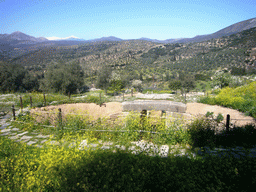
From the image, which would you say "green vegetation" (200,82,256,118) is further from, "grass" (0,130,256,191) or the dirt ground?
"grass" (0,130,256,191)

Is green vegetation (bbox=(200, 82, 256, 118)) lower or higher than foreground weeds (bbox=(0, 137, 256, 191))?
lower

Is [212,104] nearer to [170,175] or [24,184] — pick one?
[170,175]

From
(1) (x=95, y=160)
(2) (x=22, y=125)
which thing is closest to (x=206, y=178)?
(1) (x=95, y=160)

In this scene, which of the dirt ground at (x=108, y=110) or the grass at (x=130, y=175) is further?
the dirt ground at (x=108, y=110)

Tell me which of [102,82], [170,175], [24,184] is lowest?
[102,82]

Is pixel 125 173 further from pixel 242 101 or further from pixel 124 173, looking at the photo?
pixel 242 101

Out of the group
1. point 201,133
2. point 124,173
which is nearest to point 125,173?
point 124,173

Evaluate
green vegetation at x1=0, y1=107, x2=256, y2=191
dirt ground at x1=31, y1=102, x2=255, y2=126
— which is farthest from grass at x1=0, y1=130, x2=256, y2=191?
dirt ground at x1=31, y1=102, x2=255, y2=126

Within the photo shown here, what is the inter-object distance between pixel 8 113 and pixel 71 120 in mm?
5489

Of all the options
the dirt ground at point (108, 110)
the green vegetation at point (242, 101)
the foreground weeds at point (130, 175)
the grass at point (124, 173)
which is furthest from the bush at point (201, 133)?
the green vegetation at point (242, 101)

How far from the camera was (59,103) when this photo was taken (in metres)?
11.0

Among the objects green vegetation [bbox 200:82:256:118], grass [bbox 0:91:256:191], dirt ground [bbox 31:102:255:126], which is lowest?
dirt ground [bbox 31:102:255:126]

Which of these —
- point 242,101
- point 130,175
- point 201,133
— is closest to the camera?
point 130,175

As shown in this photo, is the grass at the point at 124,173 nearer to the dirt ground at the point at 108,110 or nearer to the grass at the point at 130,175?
the grass at the point at 130,175
